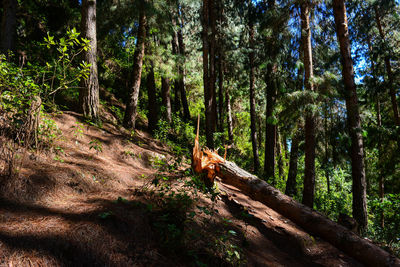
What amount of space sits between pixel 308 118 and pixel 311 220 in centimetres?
326

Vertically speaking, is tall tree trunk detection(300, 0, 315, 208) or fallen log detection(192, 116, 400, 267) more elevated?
tall tree trunk detection(300, 0, 315, 208)

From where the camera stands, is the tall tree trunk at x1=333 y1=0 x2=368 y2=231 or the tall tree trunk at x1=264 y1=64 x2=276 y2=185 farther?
the tall tree trunk at x1=264 y1=64 x2=276 y2=185

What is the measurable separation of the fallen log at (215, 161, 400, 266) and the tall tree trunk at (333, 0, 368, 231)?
2.39 m

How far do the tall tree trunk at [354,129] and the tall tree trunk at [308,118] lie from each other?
0.94 metres

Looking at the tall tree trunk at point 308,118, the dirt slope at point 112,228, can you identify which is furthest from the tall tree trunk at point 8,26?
the tall tree trunk at point 308,118

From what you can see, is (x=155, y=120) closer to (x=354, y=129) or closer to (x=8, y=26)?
(x=8, y=26)

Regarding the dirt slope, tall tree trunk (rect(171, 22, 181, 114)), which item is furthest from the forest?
tall tree trunk (rect(171, 22, 181, 114))

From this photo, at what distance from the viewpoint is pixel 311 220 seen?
17.5 feet

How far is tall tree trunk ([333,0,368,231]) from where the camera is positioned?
22.4 ft

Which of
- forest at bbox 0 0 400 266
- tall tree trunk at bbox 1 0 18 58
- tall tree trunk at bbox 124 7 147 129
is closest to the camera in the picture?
forest at bbox 0 0 400 266

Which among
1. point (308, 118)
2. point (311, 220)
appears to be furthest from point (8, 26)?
point (311, 220)

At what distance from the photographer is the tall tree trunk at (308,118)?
7.23 m

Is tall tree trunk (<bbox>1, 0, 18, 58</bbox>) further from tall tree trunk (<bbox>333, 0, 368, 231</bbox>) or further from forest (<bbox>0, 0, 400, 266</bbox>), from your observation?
tall tree trunk (<bbox>333, 0, 368, 231</bbox>)

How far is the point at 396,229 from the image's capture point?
627cm
